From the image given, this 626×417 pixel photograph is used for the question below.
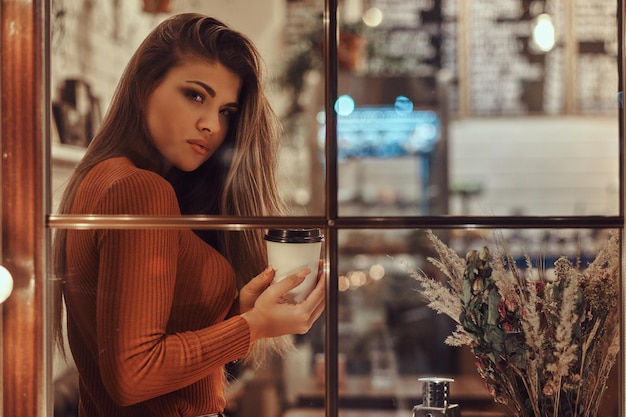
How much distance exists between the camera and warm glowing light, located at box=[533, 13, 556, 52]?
6.66ft

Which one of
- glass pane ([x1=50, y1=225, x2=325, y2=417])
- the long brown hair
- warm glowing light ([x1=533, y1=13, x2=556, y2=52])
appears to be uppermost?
warm glowing light ([x1=533, y1=13, x2=556, y2=52])

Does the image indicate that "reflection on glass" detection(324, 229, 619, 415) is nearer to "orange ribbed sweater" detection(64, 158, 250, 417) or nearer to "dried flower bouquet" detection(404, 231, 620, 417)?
"dried flower bouquet" detection(404, 231, 620, 417)

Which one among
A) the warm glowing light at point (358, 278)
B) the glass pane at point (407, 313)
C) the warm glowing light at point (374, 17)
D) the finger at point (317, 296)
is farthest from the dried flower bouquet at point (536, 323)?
the warm glowing light at point (374, 17)

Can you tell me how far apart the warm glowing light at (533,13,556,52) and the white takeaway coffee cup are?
0.82 m

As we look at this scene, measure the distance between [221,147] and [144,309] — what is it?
1.66 feet

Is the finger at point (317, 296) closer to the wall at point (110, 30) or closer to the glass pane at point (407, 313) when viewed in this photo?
the glass pane at point (407, 313)

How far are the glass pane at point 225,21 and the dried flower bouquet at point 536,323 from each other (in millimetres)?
473

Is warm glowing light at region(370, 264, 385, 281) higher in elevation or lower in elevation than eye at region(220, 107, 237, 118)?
lower

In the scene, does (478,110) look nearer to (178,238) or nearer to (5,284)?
(178,238)

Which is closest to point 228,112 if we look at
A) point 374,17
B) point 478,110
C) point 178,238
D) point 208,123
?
point 208,123

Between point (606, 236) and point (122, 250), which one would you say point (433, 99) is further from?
point (122, 250)

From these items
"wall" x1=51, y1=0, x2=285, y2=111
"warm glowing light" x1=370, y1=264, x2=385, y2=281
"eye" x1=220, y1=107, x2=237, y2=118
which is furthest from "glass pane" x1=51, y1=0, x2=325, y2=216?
"warm glowing light" x1=370, y1=264, x2=385, y2=281

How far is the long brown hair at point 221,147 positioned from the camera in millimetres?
2070

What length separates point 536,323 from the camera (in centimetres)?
197
